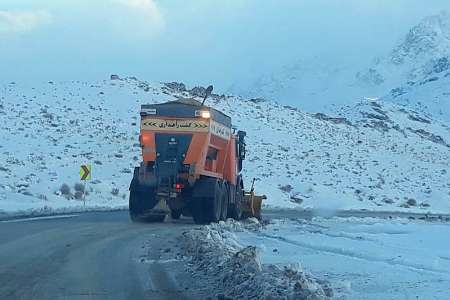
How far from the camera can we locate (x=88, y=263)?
15078 mm

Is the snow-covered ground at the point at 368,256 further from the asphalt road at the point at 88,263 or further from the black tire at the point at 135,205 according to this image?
the black tire at the point at 135,205

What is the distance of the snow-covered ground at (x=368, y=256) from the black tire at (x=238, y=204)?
4375 mm

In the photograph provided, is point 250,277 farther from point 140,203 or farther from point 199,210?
point 140,203

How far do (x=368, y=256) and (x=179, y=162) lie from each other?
10531 mm

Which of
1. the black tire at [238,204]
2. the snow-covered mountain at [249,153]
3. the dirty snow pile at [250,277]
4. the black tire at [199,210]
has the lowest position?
the dirty snow pile at [250,277]

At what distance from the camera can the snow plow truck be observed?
25.5m

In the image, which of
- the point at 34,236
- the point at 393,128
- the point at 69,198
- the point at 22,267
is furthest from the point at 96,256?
the point at 393,128

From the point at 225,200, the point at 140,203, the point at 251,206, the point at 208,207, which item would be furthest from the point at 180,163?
the point at 251,206

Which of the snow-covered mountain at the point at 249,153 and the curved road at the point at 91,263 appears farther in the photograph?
the snow-covered mountain at the point at 249,153

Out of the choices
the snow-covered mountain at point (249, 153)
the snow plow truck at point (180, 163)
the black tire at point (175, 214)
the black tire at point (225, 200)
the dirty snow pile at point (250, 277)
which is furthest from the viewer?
the snow-covered mountain at point (249, 153)

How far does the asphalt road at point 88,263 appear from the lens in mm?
11906

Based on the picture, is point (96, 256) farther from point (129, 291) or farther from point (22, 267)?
point (129, 291)

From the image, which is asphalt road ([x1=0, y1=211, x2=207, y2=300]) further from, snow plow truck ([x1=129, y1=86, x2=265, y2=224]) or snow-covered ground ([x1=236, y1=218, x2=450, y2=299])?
snow-covered ground ([x1=236, y1=218, x2=450, y2=299])

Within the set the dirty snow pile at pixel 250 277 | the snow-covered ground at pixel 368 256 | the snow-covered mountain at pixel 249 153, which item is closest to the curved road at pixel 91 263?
the dirty snow pile at pixel 250 277
